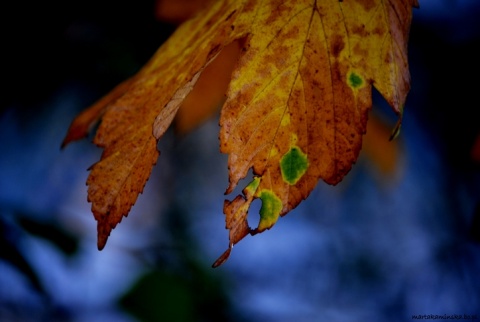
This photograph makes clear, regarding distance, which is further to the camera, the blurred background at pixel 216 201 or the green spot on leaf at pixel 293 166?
the blurred background at pixel 216 201

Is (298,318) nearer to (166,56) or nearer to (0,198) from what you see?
(0,198)

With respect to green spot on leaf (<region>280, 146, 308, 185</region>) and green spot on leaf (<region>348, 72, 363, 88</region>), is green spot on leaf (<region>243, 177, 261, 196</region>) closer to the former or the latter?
green spot on leaf (<region>280, 146, 308, 185</region>)

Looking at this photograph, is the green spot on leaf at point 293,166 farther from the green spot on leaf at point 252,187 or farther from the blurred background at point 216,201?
the blurred background at point 216,201

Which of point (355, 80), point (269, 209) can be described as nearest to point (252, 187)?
point (269, 209)

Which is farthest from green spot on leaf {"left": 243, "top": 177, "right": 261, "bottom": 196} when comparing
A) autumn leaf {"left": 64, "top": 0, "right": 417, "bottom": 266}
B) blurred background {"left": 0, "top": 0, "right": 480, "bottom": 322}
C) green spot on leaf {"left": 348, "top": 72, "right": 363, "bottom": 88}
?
blurred background {"left": 0, "top": 0, "right": 480, "bottom": 322}

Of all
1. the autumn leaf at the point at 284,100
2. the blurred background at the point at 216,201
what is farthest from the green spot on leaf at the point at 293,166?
the blurred background at the point at 216,201

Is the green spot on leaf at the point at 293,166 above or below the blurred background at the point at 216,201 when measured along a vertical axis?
above

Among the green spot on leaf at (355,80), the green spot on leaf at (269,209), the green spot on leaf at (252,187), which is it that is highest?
the green spot on leaf at (252,187)

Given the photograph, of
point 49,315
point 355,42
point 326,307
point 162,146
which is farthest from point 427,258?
point 355,42
